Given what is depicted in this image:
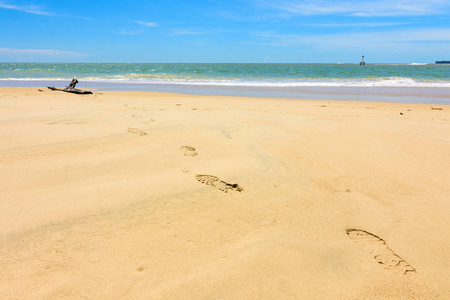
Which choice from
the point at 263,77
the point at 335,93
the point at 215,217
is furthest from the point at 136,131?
the point at 263,77

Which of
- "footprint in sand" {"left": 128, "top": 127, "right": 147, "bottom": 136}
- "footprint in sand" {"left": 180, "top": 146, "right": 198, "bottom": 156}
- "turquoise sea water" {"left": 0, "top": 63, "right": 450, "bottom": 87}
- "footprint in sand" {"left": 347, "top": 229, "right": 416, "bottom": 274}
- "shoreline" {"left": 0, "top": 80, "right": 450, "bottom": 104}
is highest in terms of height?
"turquoise sea water" {"left": 0, "top": 63, "right": 450, "bottom": 87}

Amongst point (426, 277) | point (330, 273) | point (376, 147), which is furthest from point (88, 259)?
point (376, 147)

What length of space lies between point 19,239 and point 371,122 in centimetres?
588

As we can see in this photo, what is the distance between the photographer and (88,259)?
1.76m

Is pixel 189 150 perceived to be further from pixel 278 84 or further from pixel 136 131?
pixel 278 84

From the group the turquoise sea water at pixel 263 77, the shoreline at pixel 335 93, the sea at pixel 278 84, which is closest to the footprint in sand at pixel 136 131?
the shoreline at pixel 335 93

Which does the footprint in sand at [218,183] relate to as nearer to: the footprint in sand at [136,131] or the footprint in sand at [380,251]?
the footprint in sand at [380,251]

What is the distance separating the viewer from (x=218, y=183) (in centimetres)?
276

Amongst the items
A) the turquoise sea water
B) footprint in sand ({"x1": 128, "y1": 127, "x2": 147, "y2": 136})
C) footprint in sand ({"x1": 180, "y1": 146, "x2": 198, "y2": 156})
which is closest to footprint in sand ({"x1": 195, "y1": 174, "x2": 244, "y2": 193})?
footprint in sand ({"x1": 180, "y1": 146, "x2": 198, "y2": 156})

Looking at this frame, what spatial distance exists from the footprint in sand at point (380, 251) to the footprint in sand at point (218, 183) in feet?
3.27

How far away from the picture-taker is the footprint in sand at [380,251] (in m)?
Result: 1.92

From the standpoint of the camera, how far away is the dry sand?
1684 mm

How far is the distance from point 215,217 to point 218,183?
53 cm

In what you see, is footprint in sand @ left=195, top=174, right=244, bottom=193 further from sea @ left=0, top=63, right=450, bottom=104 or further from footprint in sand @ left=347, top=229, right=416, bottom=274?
sea @ left=0, top=63, right=450, bottom=104
